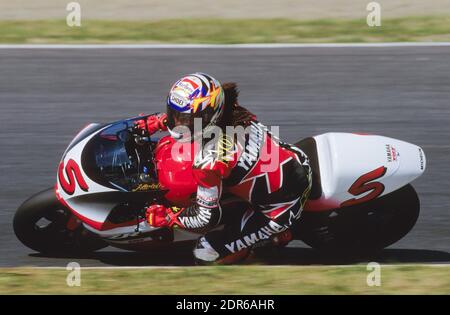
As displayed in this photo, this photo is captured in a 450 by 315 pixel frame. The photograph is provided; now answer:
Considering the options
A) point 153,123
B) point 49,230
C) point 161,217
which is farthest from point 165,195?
point 49,230

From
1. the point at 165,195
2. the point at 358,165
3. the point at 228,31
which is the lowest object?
the point at 165,195

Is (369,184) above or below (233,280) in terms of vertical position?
above

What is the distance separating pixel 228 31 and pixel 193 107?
6.46m

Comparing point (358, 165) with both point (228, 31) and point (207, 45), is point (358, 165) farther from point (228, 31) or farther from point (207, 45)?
point (228, 31)

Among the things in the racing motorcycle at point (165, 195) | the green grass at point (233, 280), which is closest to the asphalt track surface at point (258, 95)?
the racing motorcycle at point (165, 195)

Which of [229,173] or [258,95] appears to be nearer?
[229,173]

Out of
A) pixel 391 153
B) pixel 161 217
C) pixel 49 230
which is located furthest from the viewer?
pixel 49 230

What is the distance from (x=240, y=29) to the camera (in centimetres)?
1261

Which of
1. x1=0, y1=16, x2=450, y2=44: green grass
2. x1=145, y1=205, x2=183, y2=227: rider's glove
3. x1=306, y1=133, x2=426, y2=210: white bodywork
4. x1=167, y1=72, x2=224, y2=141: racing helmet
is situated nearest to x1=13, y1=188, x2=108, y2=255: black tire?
x1=145, y1=205, x2=183, y2=227: rider's glove

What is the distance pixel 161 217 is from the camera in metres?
6.39

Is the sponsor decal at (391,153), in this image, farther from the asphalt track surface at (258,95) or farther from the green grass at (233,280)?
the asphalt track surface at (258,95)

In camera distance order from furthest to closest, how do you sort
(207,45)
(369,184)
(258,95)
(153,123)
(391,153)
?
(207,45)
(258,95)
(153,123)
(391,153)
(369,184)
